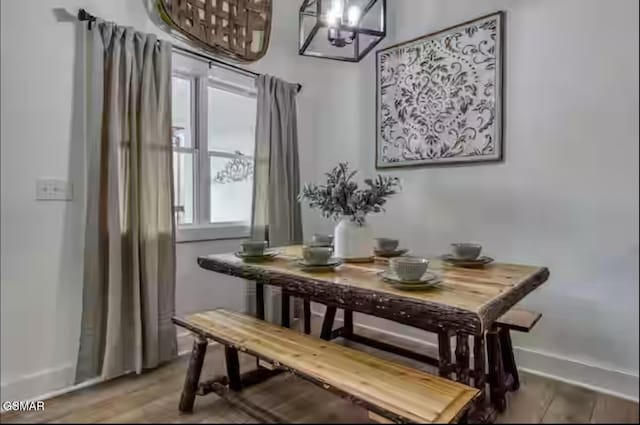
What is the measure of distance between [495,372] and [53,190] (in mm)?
2174

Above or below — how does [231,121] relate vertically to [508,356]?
above

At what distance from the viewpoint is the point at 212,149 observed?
2.68 meters

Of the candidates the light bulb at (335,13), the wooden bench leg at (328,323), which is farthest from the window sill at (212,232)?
the light bulb at (335,13)

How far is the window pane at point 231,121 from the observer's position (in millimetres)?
2697

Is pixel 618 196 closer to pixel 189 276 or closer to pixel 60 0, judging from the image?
pixel 189 276

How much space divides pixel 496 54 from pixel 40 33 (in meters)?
2.29

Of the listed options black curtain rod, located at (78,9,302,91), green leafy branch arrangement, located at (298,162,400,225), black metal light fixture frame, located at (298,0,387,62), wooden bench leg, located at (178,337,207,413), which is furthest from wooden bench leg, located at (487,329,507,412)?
black curtain rod, located at (78,9,302,91)

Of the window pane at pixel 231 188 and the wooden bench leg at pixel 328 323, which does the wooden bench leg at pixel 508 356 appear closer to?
the wooden bench leg at pixel 328 323

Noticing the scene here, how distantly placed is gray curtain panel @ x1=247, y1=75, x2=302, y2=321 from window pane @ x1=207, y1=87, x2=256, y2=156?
0.63ft

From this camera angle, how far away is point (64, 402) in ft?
5.84

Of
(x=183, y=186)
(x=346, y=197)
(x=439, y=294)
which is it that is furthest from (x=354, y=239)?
(x=183, y=186)

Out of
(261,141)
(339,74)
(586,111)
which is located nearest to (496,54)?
(586,111)

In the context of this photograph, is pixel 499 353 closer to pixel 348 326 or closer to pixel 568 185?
pixel 568 185

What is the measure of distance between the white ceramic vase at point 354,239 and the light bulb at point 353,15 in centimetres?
89
